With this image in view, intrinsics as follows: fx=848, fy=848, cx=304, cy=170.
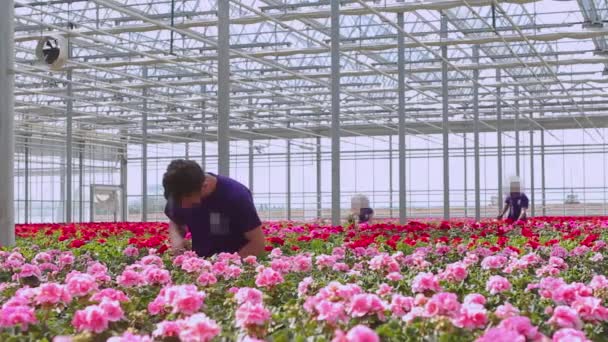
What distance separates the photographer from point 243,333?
2.59 m

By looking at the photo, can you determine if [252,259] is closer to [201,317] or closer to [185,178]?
[185,178]

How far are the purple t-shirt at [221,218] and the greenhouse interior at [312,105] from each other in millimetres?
3143

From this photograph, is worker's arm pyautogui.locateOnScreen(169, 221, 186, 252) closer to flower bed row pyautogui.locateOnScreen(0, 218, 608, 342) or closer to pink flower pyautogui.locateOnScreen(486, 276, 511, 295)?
flower bed row pyautogui.locateOnScreen(0, 218, 608, 342)

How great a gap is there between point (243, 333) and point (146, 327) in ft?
1.56

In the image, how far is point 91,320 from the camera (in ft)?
8.30

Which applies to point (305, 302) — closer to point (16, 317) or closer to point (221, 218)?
point (16, 317)

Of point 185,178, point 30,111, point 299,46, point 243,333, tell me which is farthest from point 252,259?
point 30,111

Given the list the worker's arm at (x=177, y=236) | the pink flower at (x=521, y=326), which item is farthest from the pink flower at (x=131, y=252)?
the pink flower at (x=521, y=326)

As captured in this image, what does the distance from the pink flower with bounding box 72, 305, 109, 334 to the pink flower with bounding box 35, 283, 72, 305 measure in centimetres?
53

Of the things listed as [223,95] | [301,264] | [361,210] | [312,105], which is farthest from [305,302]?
[312,105]

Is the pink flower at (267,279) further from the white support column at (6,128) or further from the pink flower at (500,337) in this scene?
the white support column at (6,128)

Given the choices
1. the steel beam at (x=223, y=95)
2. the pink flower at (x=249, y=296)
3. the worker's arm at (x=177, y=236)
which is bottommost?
the pink flower at (x=249, y=296)

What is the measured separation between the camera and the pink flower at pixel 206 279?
3.74m

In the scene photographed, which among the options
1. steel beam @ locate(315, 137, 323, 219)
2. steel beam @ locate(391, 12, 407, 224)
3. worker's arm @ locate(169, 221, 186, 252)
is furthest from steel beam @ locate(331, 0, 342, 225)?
steel beam @ locate(315, 137, 323, 219)
